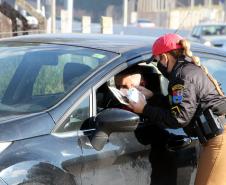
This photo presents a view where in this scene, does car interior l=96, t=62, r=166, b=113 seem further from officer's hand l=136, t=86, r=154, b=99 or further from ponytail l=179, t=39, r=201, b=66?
ponytail l=179, t=39, r=201, b=66

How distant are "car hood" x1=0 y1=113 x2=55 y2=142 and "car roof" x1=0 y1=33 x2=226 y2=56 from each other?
2.70 feet

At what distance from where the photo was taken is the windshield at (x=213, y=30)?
23061 millimetres

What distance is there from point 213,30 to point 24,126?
20.6 m

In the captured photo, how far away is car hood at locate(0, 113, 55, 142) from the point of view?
3.19 metres

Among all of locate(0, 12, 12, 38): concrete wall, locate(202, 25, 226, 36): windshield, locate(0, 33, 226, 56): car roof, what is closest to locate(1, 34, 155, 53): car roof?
locate(0, 33, 226, 56): car roof

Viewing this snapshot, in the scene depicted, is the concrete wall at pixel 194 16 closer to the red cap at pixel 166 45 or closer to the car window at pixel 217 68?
the car window at pixel 217 68

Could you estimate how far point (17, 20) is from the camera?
39.5 ft

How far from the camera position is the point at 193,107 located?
12.3ft

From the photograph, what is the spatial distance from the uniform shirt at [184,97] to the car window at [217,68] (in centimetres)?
64

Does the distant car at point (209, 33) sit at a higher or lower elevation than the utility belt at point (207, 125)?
lower

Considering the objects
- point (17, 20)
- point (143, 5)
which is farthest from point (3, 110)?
point (143, 5)

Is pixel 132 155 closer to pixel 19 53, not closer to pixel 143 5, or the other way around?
pixel 19 53

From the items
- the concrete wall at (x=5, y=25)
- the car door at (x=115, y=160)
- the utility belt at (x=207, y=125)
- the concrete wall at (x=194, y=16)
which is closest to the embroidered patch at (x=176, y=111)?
the utility belt at (x=207, y=125)

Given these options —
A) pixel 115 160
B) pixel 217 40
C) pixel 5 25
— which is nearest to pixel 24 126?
pixel 115 160
